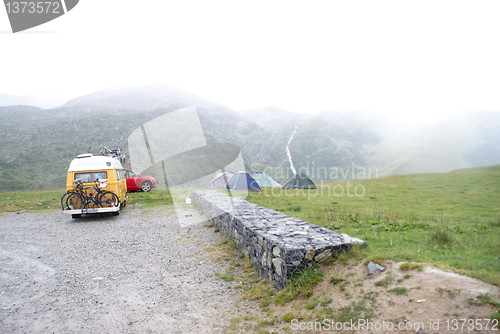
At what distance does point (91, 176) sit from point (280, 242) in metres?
11.2

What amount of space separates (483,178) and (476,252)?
23.7 m

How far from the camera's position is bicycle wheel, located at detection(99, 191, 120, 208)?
1347 centimetres

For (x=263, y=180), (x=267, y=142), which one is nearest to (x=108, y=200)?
(x=263, y=180)

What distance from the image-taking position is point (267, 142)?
325 ft

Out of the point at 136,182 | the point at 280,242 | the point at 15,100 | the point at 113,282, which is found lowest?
the point at 113,282

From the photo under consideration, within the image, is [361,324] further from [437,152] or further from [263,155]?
[437,152]

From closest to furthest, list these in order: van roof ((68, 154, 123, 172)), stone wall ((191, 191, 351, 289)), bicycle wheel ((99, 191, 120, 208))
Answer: stone wall ((191, 191, 351, 289))
van roof ((68, 154, 123, 172))
bicycle wheel ((99, 191, 120, 208))

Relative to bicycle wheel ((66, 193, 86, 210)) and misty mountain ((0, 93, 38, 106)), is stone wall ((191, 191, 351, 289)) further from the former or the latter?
misty mountain ((0, 93, 38, 106))

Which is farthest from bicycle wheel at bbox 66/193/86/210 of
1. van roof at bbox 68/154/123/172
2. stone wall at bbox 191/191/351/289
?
stone wall at bbox 191/191/351/289

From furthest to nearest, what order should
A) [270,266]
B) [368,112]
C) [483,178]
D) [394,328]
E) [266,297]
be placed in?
[368,112] < [483,178] < [270,266] < [266,297] < [394,328]

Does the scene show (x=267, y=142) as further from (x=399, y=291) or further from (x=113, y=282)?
(x=399, y=291)

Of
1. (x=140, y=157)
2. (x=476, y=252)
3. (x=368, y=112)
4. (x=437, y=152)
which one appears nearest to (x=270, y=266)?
(x=476, y=252)

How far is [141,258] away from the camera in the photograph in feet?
26.8

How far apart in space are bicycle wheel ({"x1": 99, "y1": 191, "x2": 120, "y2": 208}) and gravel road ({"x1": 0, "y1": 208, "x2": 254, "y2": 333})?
86.9 inches
